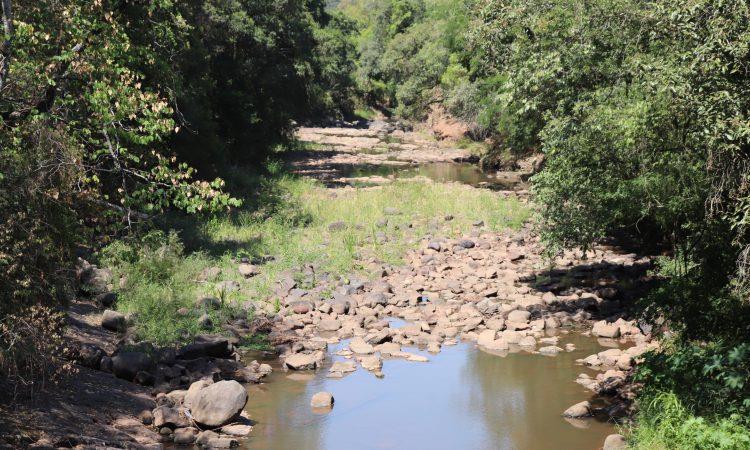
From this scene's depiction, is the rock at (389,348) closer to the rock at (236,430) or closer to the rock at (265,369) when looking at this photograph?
the rock at (265,369)

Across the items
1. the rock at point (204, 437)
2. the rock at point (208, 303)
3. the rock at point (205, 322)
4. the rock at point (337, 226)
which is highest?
the rock at point (337, 226)

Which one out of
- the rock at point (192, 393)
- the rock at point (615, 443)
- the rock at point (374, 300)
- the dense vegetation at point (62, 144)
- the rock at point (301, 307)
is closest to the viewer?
the dense vegetation at point (62, 144)

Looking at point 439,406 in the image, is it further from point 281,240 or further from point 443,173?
point 443,173

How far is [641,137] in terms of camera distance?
38.0ft

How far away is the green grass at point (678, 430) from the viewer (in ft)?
25.7

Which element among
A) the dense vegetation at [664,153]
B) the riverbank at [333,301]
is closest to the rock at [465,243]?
the riverbank at [333,301]

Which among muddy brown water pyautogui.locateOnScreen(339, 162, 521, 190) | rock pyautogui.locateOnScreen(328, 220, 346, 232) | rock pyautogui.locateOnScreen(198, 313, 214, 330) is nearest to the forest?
rock pyautogui.locateOnScreen(198, 313, 214, 330)

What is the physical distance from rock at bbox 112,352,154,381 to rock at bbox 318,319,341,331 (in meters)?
4.46

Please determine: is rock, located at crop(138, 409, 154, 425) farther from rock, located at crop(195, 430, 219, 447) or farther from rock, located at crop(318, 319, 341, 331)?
rock, located at crop(318, 319, 341, 331)

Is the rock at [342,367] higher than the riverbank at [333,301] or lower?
lower

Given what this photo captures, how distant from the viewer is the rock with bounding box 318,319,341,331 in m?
15.6

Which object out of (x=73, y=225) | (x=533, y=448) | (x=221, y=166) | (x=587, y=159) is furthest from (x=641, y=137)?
(x=221, y=166)

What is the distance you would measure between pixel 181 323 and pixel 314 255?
19.6ft

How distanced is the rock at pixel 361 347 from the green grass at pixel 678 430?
5526 mm
